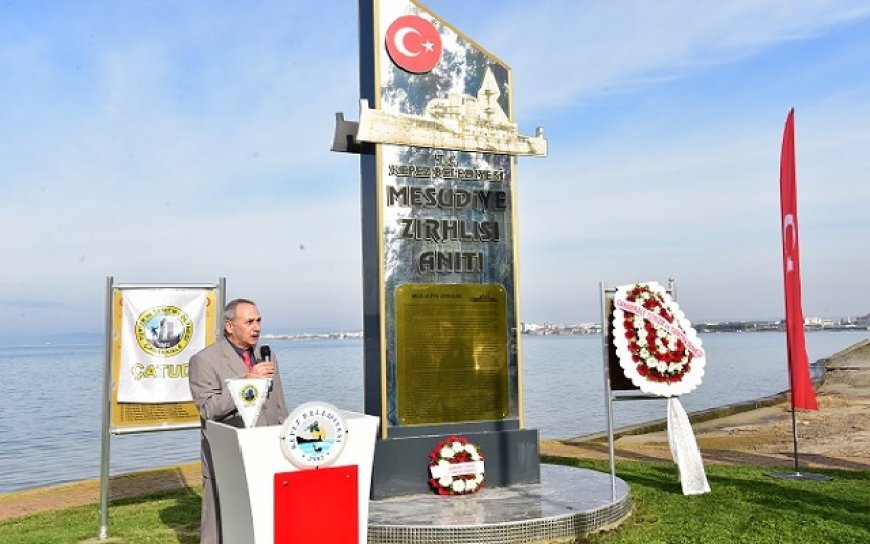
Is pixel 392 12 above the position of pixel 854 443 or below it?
above

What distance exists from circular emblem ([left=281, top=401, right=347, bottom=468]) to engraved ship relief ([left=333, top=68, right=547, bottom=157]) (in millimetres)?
4087

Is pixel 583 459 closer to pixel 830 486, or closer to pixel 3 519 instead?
pixel 830 486

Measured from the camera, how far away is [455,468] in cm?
766

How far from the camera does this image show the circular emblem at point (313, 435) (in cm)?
412

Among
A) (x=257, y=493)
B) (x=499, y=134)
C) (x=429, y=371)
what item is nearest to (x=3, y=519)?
(x=429, y=371)

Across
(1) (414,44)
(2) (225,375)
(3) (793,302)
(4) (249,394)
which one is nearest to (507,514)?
(2) (225,375)

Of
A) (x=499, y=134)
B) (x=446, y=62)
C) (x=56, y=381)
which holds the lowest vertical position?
(x=56, y=381)

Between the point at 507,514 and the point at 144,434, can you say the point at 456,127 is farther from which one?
the point at 144,434

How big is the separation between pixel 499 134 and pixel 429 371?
8.51 feet

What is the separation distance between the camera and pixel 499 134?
846 centimetres

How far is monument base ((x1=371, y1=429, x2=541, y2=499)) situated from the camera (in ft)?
25.2

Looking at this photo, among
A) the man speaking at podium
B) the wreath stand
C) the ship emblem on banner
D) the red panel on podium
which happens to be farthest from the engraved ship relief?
the red panel on podium

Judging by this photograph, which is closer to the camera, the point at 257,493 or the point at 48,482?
the point at 257,493

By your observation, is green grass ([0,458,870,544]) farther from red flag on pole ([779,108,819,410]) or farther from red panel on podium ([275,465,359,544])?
red panel on podium ([275,465,359,544])
